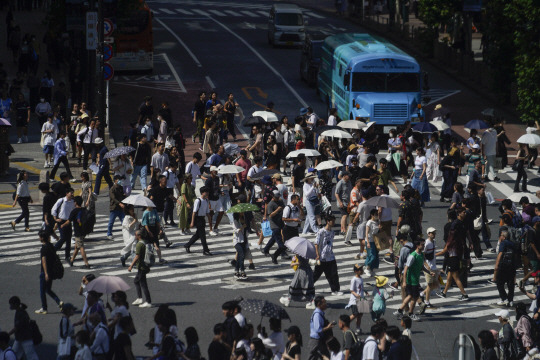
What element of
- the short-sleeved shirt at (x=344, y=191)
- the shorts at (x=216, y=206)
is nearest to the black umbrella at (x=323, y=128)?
the short-sleeved shirt at (x=344, y=191)

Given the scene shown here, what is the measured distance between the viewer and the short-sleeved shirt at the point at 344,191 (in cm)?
2697

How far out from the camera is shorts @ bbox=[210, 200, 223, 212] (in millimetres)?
27047

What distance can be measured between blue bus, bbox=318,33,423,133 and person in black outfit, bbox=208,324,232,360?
Answer: 775 inches

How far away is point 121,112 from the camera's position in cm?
4231

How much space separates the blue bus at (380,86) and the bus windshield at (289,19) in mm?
17739

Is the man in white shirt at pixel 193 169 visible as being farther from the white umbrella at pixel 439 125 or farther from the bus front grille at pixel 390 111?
the bus front grille at pixel 390 111

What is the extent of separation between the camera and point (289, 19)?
56.6 m

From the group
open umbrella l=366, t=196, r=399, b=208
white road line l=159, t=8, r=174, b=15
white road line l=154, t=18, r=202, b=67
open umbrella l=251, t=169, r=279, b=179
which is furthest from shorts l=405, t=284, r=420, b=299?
white road line l=159, t=8, r=174, b=15

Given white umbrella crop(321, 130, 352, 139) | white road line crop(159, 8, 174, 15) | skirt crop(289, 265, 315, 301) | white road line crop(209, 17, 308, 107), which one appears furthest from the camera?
white road line crop(159, 8, 174, 15)

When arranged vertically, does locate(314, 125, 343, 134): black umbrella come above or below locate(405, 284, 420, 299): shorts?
above

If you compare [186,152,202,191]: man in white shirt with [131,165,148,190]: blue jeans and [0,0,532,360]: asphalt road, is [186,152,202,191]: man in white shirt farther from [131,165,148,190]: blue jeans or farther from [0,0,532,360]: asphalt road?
[131,165,148,190]: blue jeans

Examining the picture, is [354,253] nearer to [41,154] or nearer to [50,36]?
[41,154]

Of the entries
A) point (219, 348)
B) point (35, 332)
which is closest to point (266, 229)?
point (35, 332)

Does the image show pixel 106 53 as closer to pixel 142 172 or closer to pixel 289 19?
pixel 142 172
